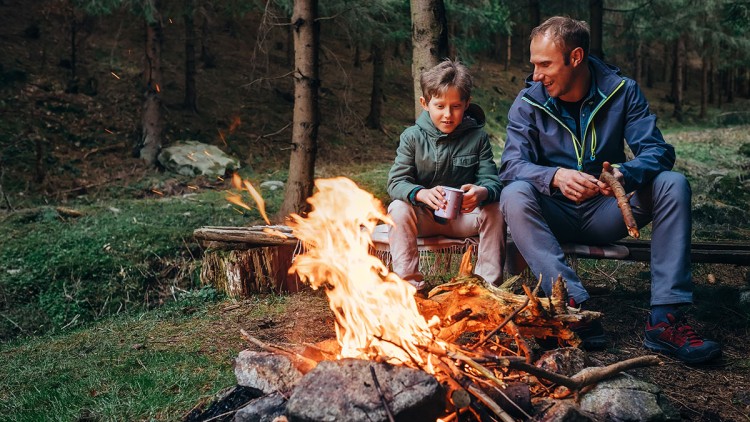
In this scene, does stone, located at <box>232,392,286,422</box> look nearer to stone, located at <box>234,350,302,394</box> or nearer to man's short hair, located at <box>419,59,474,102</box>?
stone, located at <box>234,350,302,394</box>

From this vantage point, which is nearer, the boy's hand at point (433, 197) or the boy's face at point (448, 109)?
the boy's hand at point (433, 197)

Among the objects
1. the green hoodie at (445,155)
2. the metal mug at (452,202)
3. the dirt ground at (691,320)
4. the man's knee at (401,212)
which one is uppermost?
the green hoodie at (445,155)

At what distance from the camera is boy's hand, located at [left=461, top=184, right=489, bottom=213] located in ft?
13.0

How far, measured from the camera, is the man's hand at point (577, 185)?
12.1ft

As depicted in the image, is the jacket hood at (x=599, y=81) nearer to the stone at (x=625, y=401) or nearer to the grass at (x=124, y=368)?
the stone at (x=625, y=401)

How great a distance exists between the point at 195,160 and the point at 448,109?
8268 millimetres

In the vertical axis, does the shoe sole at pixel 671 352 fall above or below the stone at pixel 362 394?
below

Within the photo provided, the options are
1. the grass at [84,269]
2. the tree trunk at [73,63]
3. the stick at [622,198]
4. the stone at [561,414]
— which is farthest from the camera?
the tree trunk at [73,63]

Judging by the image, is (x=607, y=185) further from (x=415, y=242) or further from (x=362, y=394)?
(x=362, y=394)

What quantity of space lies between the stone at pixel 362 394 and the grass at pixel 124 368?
2.96 ft

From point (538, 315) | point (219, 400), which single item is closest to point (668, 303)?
point (538, 315)

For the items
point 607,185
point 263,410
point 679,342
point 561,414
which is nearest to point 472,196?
point 607,185

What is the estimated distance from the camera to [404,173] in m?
4.27

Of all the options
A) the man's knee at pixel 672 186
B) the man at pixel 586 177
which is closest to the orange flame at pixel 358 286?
the man at pixel 586 177
